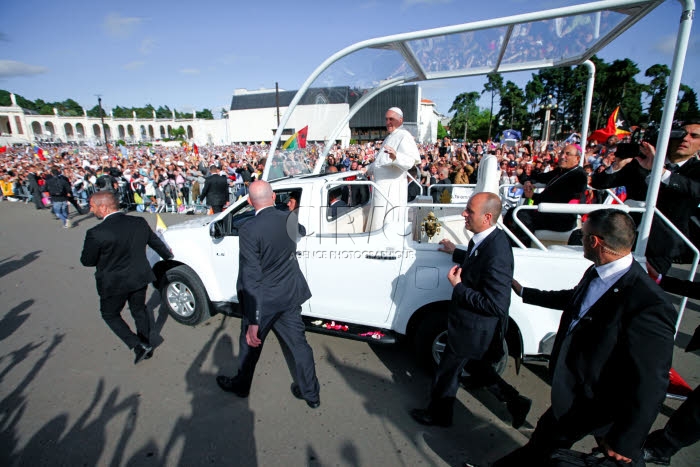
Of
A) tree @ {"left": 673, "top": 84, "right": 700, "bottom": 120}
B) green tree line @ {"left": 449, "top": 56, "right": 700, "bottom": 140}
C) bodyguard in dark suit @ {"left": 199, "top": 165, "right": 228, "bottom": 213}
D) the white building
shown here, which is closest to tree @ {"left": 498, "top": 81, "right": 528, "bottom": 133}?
green tree line @ {"left": 449, "top": 56, "right": 700, "bottom": 140}

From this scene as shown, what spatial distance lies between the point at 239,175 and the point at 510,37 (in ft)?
35.4

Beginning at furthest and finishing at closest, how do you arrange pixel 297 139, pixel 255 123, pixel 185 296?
1. pixel 255 123
2. pixel 297 139
3. pixel 185 296

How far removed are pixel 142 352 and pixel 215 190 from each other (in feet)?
18.7

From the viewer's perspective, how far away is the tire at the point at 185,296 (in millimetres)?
4000

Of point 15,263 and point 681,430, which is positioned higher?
point 681,430

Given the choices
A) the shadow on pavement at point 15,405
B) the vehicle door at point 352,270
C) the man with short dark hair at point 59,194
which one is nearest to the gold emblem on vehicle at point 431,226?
the vehicle door at point 352,270

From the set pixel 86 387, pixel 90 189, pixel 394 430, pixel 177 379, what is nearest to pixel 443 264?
pixel 394 430

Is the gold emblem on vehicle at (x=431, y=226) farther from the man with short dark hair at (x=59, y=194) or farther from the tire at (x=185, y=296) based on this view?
the man with short dark hair at (x=59, y=194)

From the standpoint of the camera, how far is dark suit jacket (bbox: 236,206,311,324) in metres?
2.45

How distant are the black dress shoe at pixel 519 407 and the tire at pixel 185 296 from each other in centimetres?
340

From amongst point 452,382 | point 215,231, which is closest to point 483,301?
point 452,382

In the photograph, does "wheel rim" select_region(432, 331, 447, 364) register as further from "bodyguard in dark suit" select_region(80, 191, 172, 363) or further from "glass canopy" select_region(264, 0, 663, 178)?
"bodyguard in dark suit" select_region(80, 191, 172, 363)

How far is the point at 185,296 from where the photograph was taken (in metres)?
4.16

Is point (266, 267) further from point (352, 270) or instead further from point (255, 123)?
point (255, 123)
